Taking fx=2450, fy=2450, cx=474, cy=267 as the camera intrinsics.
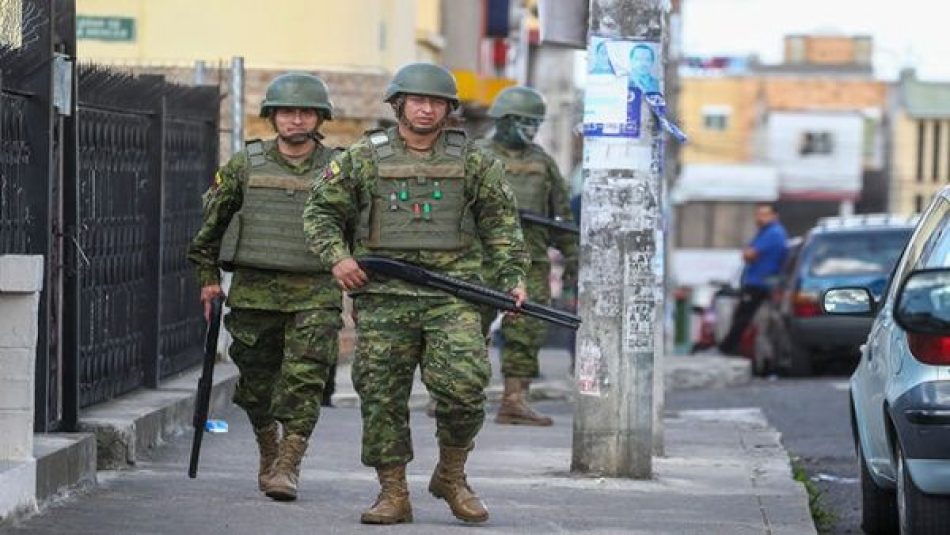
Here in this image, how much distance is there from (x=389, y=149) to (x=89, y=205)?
2458 mm

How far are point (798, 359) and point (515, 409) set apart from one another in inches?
365

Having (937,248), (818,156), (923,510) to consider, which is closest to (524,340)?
(937,248)

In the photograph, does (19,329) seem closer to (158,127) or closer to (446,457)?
(446,457)

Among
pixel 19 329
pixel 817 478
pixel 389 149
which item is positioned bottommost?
pixel 817 478

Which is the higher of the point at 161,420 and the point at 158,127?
the point at 158,127

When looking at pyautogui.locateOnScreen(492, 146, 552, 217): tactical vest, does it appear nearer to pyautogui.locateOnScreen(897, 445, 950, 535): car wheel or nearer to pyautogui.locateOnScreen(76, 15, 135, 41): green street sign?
pyautogui.locateOnScreen(76, 15, 135, 41): green street sign

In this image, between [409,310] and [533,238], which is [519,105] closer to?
[533,238]

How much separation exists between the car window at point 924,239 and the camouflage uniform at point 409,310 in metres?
1.55

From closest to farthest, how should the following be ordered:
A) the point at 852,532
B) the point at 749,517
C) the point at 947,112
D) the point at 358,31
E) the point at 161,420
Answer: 1. the point at 749,517
2. the point at 852,532
3. the point at 161,420
4. the point at 358,31
5. the point at 947,112

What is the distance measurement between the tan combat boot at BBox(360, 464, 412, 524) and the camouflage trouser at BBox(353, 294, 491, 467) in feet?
0.20

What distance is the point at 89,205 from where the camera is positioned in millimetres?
11297

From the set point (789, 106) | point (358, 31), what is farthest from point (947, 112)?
point (358, 31)

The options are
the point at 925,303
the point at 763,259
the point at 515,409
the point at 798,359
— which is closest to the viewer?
the point at 925,303

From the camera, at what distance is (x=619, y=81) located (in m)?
11.1
